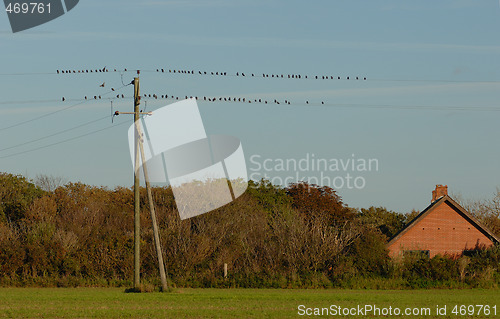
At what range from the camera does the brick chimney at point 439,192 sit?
202 feet

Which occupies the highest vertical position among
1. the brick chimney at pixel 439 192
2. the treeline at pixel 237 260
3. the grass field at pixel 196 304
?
the brick chimney at pixel 439 192

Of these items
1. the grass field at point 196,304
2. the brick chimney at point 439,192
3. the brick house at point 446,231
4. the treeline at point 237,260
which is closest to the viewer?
the grass field at point 196,304

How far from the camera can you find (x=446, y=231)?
54.8 metres

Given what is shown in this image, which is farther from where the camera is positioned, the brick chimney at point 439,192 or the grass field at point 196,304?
the brick chimney at point 439,192

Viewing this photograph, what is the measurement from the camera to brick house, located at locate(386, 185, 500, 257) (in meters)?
54.2

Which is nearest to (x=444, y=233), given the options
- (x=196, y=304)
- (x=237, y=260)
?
(x=237, y=260)

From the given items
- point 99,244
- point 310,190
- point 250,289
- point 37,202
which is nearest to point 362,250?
point 250,289

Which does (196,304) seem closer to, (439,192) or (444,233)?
(444,233)

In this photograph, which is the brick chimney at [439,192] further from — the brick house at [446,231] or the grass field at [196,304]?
the grass field at [196,304]

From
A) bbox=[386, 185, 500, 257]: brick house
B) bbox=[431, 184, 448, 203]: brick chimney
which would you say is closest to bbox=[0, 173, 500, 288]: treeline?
bbox=[386, 185, 500, 257]: brick house

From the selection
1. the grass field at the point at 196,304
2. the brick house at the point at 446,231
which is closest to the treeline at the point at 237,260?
the grass field at the point at 196,304

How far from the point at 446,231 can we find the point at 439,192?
7.97m

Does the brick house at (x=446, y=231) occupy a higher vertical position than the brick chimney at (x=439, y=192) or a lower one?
lower

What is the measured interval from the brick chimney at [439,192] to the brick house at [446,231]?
20.0ft
